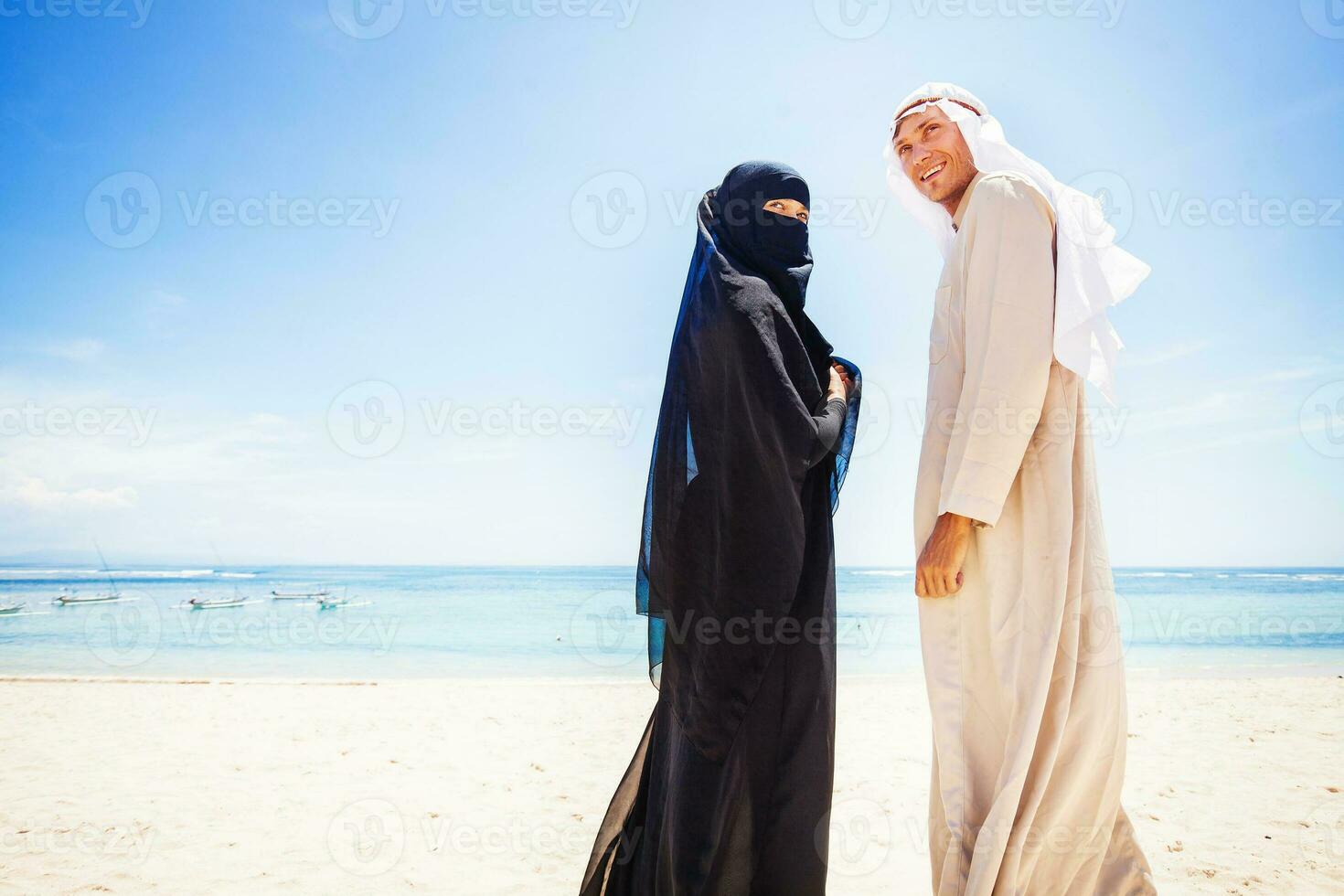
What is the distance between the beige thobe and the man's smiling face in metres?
0.21

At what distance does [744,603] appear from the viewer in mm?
1749

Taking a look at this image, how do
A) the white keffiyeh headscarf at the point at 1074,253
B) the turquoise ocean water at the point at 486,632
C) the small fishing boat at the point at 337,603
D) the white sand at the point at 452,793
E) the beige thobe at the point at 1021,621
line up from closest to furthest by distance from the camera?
the beige thobe at the point at 1021,621
the white keffiyeh headscarf at the point at 1074,253
the white sand at the point at 452,793
the turquoise ocean water at the point at 486,632
the small fishing boat at the point at 337,603

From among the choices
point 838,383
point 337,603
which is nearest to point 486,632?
point 337,603

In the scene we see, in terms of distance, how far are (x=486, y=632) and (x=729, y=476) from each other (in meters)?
17.7

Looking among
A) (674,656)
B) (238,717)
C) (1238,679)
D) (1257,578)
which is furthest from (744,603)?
(1257,578)

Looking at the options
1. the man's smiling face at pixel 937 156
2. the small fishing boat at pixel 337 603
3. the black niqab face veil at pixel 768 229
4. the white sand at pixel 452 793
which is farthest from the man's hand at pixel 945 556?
the small fishing boat at pixel 337 603

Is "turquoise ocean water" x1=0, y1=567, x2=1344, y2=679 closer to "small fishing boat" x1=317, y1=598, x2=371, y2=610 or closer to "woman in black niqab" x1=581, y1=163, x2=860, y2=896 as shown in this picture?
"small fishing boat" x1=317, y1=598, x2=371, y2=610

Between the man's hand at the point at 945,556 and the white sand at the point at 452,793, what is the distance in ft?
4.75

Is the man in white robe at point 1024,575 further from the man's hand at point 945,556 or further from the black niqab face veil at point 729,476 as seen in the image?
the black niqab face veil at point 729,476

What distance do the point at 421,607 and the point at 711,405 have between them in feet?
83.1

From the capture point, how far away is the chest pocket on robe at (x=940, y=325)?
2.04 metres

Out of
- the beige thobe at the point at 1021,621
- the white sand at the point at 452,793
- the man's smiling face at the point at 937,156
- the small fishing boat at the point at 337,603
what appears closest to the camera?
the beige thobe at the point at 1021,621

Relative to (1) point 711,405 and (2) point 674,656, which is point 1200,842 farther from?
(1) point 711,405

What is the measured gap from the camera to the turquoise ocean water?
12148 mm
